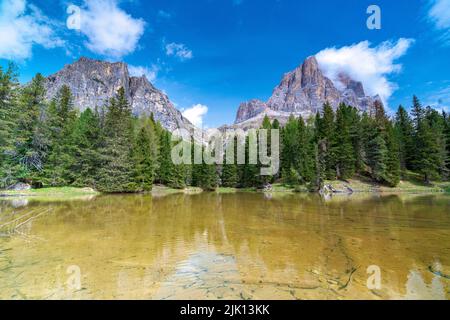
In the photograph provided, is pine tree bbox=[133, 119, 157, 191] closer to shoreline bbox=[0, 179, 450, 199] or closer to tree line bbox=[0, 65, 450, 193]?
tree line bbox=[0, 65, 450, 193]

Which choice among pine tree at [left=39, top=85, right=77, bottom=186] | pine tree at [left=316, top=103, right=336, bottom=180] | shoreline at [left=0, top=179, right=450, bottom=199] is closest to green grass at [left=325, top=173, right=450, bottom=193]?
shoreline at [left=0, top=179, right=450, bottom=199]

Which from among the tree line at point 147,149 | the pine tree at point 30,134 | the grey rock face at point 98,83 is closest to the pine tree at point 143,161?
the tree line at point 147,149

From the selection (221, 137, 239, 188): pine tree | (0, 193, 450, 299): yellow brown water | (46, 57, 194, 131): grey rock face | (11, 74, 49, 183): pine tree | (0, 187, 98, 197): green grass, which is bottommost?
(0, 193, 450, 299): yellow brown water

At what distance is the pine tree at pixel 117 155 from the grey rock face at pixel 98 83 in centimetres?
8909

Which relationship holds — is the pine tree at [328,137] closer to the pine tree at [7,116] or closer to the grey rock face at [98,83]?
the pine tree at [7,116]

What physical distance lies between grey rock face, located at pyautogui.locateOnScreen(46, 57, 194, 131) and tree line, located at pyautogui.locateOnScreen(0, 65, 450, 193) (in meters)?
84.9

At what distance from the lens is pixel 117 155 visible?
113ft

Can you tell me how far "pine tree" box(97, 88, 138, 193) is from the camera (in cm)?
3316

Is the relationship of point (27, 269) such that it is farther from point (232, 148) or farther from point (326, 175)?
point (232, 148)

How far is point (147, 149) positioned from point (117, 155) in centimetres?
521

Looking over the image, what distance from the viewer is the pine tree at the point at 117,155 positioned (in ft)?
109
